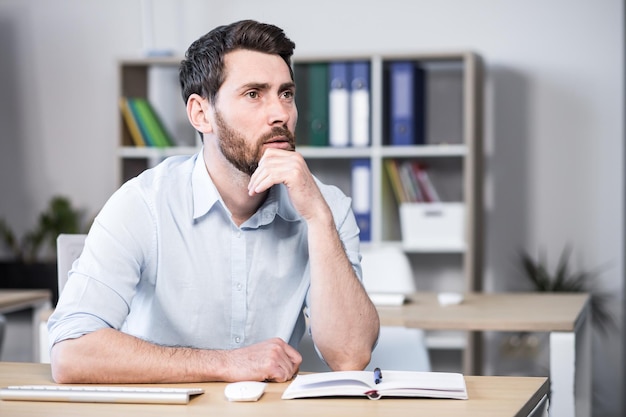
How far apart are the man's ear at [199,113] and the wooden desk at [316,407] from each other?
0.70 meters

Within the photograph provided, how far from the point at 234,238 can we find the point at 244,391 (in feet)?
1.84

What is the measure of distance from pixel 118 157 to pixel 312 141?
899 mm

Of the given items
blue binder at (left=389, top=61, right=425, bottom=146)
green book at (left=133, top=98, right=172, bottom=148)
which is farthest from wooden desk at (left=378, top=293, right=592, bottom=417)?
green book at (left=133, top=98, right=172, bottom=148)

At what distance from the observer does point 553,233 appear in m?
4.43

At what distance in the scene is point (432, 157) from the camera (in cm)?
446

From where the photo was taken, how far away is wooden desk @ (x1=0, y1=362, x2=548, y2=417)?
1454mm

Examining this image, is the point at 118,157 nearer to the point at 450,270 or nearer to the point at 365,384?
the point at 450,270

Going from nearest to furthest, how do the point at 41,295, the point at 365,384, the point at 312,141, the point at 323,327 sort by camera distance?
the point at 365,384 → the point at 323,327 → the point at 41,295 → the point at 312,141

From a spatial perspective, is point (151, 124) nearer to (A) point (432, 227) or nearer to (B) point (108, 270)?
(A) point (432, 227)

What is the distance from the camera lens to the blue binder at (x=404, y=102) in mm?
4168

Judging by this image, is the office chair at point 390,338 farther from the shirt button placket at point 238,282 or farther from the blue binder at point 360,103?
the blue binder at point 360,103

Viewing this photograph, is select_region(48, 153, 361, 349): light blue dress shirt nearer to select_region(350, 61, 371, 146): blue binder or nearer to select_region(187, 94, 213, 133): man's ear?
select_region(187, 94, 213, 133): man's ear

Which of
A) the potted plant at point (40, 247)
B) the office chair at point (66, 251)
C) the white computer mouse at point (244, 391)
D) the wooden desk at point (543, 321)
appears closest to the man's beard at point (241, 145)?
→ the office chair at point (66, 251)

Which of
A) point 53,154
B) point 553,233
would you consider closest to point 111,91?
point 53,154
